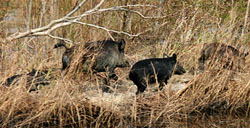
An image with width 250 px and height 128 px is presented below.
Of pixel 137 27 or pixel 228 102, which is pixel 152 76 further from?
pixel 137 27

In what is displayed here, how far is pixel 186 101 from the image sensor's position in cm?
696

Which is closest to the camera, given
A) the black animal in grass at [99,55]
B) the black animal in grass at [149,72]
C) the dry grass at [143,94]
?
the dry grass at [143,94]

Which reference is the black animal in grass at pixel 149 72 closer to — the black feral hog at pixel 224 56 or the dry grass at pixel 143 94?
the dry grass at pixel 143 94

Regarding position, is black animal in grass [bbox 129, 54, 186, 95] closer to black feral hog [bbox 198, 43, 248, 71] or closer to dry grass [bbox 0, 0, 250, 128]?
dry grass [bbox 0, 0, 250, 128]

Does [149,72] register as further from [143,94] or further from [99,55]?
[99,55]

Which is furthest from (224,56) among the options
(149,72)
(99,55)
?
(99,55)

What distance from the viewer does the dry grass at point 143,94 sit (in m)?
6.21

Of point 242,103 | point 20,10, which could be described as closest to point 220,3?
point 242,103

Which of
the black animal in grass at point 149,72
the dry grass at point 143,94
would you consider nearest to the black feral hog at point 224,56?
the dry grass at point 143,94

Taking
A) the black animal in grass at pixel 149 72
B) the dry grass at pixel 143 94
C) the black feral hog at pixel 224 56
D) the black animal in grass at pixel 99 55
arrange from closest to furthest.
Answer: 1. the dry grass at pixel 143 94
2. the black animal in grass at pixel 149 72
3. the black animal in grass at pixel 99 55
4. the black feral hog at pixel 224 56

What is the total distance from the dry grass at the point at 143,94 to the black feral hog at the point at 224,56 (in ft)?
0.69

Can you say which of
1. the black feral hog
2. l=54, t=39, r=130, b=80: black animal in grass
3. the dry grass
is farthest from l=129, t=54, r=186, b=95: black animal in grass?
the black feral hog

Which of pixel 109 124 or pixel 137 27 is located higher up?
pixel 137 27

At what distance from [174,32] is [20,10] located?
225 inches
